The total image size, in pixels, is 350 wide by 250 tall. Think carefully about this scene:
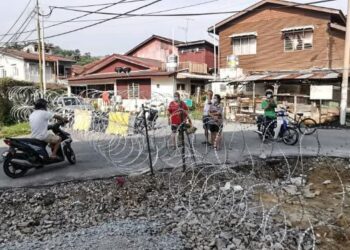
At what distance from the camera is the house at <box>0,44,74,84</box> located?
42.1 meters

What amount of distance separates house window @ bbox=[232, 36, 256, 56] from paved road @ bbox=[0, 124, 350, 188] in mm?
12560

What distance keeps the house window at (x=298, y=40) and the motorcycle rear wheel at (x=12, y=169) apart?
63.6 feet

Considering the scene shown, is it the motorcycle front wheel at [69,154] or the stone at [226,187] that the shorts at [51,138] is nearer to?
the motorcycle front wheel at [69,154]

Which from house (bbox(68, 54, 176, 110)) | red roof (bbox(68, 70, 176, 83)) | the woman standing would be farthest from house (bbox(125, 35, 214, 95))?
the woman standing

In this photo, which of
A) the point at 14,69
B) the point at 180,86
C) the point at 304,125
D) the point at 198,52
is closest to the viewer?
the point at 304,125

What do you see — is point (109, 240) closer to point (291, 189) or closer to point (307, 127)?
point (291, 189)

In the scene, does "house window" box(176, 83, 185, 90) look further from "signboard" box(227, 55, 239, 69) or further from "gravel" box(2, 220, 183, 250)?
"gravel" box(2, 220, 183, 250)

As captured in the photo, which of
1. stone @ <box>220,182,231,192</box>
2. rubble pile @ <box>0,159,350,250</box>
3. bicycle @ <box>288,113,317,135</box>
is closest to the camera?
rubble pile @ <box>0,159,350,250</box>

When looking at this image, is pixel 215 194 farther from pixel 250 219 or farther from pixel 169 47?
pixel 169 47

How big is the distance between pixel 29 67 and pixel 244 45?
28034 millimetres

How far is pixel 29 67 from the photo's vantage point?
4231cm

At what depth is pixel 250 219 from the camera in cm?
554

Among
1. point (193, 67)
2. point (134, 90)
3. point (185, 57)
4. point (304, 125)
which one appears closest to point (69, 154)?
point (304, 125)

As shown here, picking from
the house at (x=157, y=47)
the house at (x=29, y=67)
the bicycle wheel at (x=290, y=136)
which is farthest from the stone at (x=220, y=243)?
the house at (x=29, y=67)
